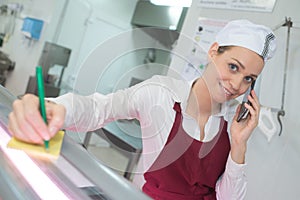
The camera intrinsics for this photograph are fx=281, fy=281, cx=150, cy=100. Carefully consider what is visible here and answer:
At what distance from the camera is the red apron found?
77 cm

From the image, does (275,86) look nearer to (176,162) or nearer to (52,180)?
(176,162)

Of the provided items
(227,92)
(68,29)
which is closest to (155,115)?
(227,92)

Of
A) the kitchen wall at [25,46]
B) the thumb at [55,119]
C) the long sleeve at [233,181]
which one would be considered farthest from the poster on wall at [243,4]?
the kitchen wall at [25,46]

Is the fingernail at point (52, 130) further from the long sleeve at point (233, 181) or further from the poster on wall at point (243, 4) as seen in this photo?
the poster on wall at point (243, 4)

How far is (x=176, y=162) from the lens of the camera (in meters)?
0.79

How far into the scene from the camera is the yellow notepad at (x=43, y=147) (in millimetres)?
371

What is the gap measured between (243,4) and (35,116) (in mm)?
1302

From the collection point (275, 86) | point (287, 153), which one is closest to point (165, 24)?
point (275, 86)

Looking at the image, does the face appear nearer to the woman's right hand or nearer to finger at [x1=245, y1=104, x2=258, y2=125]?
finger at [x1=245, y1=104, x2=258, y2=125]

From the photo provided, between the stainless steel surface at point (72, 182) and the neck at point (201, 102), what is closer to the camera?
the stainless steel surface at point (72, 182)

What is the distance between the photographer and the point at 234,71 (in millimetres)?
656

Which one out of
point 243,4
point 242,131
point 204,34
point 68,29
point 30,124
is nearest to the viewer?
point 30,124

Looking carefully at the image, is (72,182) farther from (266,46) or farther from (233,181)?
(266,46)

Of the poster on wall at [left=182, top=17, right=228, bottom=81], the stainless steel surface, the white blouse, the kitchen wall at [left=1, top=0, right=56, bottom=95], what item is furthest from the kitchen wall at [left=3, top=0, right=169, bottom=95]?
the stainless steel surface
